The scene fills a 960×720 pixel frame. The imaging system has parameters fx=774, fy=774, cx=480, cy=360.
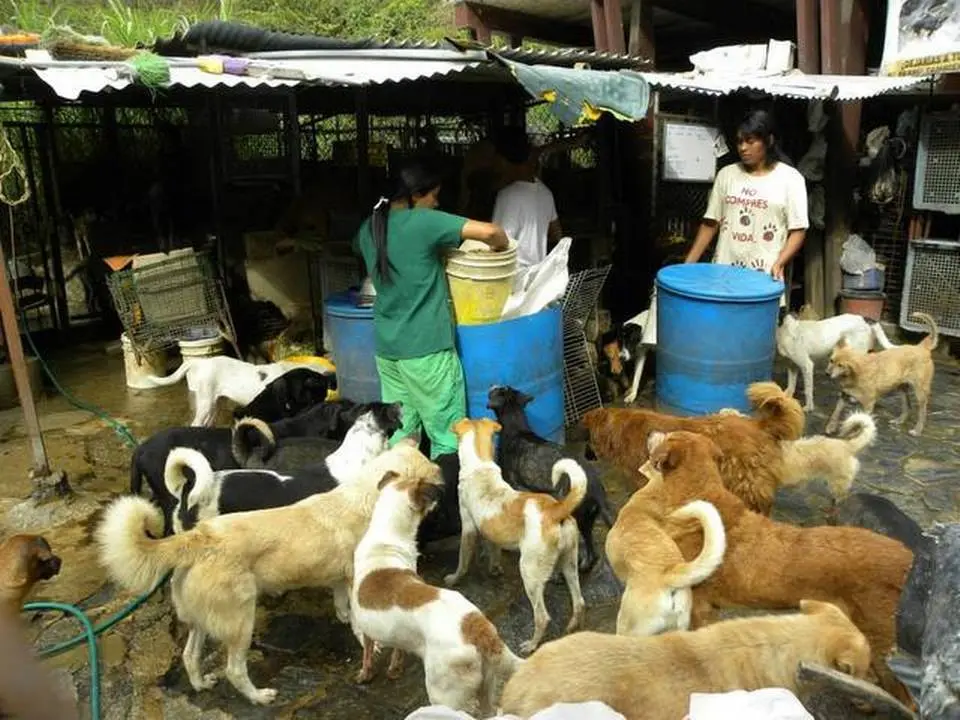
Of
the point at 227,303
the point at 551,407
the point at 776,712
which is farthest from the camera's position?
the point at 227,303

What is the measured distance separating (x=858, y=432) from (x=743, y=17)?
29.8 feet

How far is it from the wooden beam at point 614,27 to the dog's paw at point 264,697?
9.44 metres

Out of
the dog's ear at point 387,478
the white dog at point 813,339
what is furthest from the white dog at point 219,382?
the white dog at point 813,339

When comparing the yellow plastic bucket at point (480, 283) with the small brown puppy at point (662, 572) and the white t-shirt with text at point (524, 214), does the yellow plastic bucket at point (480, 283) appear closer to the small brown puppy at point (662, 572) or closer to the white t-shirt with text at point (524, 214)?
the white t-shirt with text at point (524, 214)

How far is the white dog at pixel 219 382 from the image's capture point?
6781 millimetres

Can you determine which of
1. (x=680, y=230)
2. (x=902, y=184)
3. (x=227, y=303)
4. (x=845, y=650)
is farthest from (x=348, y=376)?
(x=902, y=184)

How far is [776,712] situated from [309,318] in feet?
24.8

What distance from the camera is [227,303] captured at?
338 inches

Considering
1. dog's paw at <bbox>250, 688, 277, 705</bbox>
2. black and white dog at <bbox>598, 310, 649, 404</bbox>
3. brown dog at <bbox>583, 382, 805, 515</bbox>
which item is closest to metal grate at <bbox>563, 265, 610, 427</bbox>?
black and white dog at <bbox>598, 310, 649, 404</bbox>

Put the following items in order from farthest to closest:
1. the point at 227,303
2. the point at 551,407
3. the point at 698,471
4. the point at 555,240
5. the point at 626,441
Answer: the point at 227,303 → the point at 555,240 → the point at 551,407 → the point at 626,441 → the point at 698,471

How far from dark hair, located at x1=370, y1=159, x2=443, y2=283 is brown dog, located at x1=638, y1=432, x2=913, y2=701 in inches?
83.4

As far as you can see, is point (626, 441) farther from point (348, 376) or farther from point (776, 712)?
point (776, 712)

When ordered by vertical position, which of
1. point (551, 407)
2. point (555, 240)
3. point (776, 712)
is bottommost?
point (551, 407)

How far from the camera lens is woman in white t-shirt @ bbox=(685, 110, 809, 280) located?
6.75m
